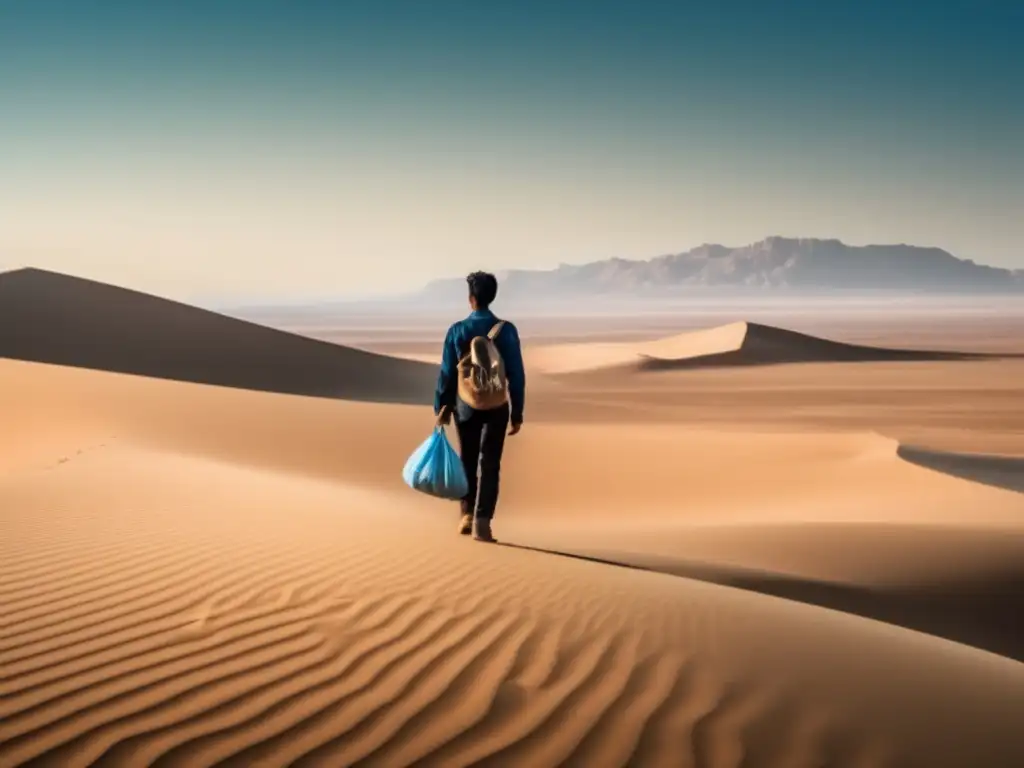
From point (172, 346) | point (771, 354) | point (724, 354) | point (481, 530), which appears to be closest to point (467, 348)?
point (481, 530)

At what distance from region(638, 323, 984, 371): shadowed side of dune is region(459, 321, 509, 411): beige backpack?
123 feet

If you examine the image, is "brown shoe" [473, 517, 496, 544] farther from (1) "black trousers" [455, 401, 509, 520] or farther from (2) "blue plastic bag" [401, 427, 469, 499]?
(2) "blue plastic bag" [401, 427, 469, 499]

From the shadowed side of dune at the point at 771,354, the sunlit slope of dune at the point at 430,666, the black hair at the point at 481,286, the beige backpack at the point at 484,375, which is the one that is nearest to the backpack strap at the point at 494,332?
the beige backpack at the point at 484,375

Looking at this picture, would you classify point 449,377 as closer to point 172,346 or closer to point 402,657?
point 402,657

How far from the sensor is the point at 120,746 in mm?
2828

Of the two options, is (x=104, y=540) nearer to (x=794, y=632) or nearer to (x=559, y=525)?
(x=794, y=632)

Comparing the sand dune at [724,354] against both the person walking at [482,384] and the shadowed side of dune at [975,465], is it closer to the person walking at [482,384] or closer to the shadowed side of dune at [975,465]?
the shadowed side of dune at [975,465]

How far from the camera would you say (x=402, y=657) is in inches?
146

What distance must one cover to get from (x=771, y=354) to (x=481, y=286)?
43798 mm

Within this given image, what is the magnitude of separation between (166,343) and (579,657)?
108ft

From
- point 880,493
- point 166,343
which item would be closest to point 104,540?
point 880,493

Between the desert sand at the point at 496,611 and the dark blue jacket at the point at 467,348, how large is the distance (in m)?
0.99

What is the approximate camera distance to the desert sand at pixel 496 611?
10.1ft

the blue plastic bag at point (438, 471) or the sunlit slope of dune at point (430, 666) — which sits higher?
the blue plastic bag at point (438, 471)
